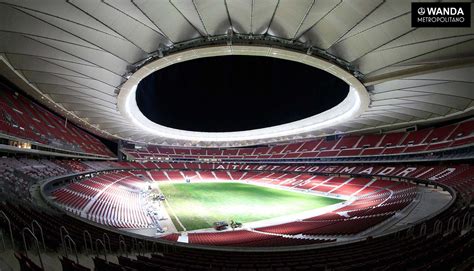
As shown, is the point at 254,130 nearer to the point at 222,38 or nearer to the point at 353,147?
the point at 353,147

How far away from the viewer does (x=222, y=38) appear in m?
16.4

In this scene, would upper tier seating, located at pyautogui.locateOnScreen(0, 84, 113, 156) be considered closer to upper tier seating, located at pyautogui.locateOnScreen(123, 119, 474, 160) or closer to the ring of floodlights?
the ring of floodlights

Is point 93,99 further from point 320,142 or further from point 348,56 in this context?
point 320,142

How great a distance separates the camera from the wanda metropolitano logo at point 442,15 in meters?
11.1

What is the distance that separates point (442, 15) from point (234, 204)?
85.8 ft

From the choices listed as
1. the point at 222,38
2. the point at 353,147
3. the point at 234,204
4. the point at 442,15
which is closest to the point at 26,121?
the point at 222,38

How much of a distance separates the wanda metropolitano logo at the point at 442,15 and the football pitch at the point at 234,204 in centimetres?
1972

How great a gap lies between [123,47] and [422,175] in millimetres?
33243

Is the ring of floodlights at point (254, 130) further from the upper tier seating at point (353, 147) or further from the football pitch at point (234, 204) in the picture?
the football pitch at point (234, 204)

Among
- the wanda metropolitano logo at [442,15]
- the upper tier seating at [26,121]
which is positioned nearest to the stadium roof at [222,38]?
the wanda metropolitano logo at [442,15]

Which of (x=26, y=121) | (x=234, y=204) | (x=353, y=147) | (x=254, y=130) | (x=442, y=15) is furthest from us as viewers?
(x=254, y=130)

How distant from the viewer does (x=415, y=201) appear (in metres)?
20.1

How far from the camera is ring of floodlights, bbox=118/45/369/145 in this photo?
1789 cm

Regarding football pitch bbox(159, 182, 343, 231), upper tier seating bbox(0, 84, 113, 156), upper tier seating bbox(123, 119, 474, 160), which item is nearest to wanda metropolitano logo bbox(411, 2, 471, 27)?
football pitch bbox(159, 182, 343, 231)
